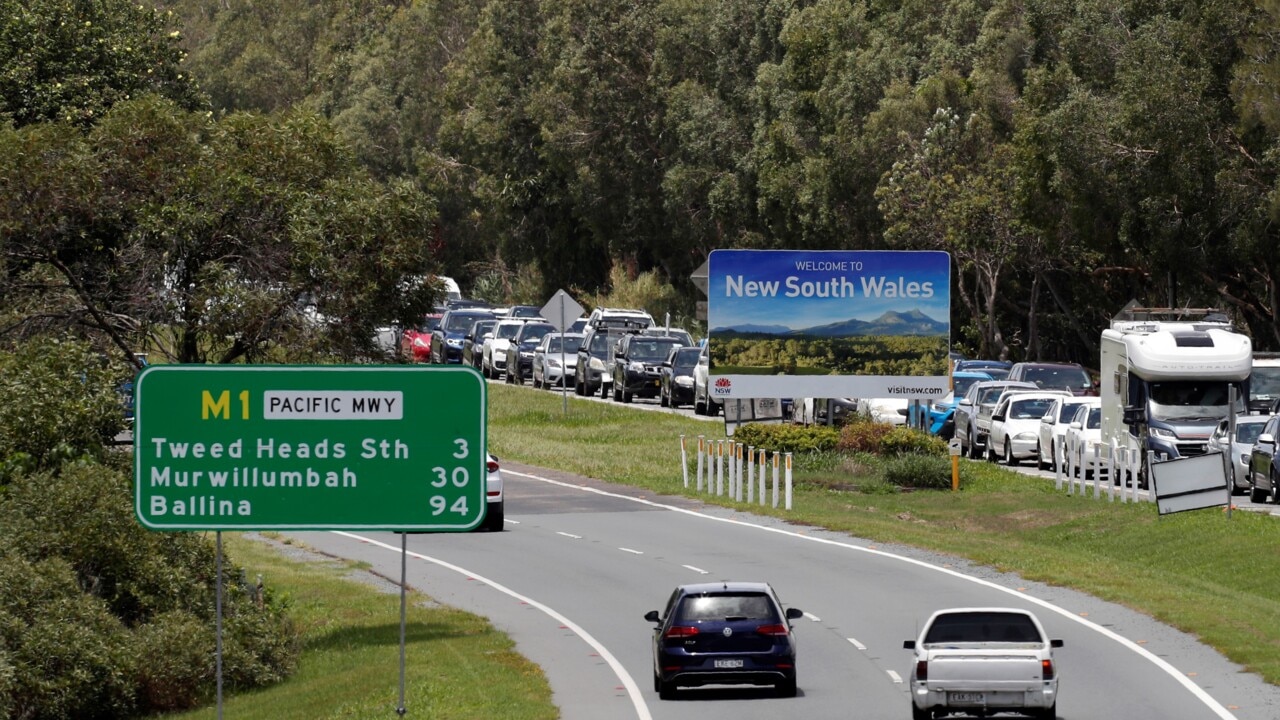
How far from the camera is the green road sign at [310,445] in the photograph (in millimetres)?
13891

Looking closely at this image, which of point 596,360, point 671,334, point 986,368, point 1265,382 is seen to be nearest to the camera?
point 1265,382

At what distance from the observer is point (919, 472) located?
39125mm

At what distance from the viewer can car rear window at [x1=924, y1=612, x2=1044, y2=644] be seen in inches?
695

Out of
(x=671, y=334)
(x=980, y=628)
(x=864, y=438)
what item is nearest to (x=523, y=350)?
(x=671, y=334)

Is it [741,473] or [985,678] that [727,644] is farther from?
[741,473]

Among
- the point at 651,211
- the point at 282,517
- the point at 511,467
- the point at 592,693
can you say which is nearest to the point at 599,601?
the point at 592,693

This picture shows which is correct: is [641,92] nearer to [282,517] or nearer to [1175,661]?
[1175,661]

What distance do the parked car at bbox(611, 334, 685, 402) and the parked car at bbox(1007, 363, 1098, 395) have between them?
42.4 feet

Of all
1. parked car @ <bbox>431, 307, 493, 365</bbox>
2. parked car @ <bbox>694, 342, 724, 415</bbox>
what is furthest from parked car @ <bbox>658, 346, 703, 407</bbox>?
parked car @ <bbox>431, 307, 493, 365</bbox>

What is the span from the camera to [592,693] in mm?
19656

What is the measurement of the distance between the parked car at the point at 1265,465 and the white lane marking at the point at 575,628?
13.9 m

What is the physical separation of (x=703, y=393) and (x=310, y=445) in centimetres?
3991

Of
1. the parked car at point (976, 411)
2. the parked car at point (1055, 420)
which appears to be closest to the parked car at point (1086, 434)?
the parked car at point (1055, 420)

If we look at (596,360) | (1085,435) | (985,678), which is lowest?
(985,678)
